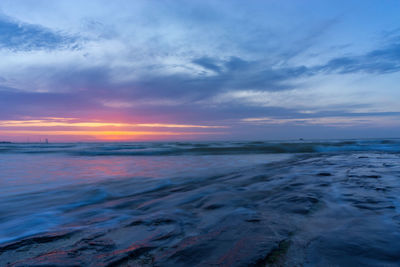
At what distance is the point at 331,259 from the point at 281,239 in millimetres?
351

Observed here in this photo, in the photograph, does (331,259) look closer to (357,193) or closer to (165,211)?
(165,211)

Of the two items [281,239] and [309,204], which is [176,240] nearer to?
[281,239]

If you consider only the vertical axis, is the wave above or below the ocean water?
below

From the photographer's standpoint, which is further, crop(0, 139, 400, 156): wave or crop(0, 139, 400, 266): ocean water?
crop(0, 139, 400, 156): wave

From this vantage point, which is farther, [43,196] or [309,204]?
[43,196]

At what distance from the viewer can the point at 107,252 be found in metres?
1.62

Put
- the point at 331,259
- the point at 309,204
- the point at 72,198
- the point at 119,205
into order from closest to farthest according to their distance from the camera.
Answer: the point at 331,259 < the point at 309,204 < the point at 119,205 < the point at 72,198

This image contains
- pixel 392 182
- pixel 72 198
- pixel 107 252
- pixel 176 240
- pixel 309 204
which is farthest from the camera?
pixel 392 182

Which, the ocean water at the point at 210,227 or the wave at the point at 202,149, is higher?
the ocean water at the point at 210,227

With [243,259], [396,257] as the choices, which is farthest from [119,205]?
[396,257]

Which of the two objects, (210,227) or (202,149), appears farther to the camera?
(202,149)

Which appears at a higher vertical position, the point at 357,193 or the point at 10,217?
the point at 357,193

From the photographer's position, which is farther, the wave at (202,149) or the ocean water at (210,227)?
the wave at (202,149)

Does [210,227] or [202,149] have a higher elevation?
[210,227]
